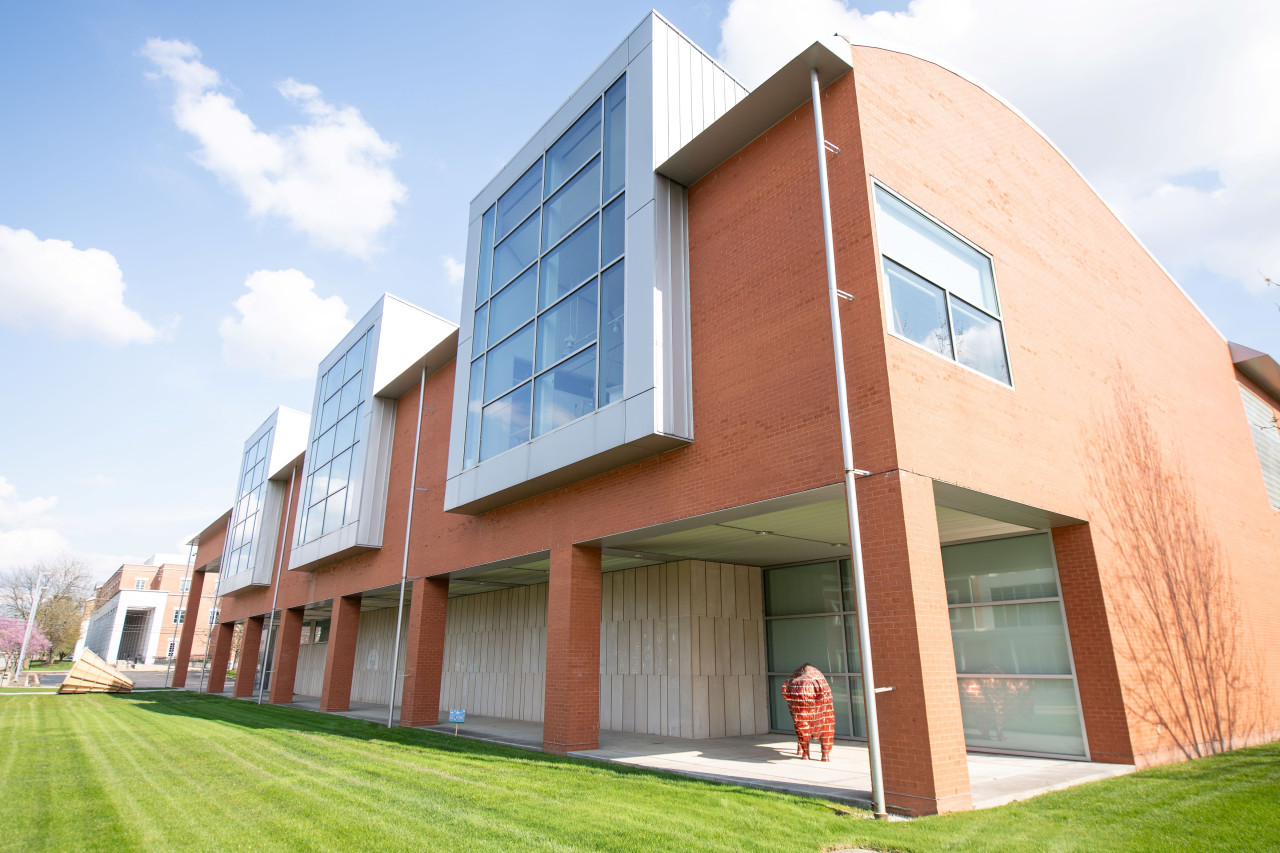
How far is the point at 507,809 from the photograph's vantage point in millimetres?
7980

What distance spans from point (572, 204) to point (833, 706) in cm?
1110

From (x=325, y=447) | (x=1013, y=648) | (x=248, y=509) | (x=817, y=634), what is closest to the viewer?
(x=1013, y=648)

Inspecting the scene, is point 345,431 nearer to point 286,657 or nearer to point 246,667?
point 286,657

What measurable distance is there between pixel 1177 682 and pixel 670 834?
32.9ft

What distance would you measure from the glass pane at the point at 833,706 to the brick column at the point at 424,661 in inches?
322

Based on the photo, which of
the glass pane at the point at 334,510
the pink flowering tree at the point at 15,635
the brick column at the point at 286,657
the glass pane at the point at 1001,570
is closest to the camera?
the glass pane at the point at 1001,570

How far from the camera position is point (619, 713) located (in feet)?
56.8

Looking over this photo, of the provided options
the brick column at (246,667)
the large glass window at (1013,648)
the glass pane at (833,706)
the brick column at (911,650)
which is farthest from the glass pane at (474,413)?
the brick column at (246,667)

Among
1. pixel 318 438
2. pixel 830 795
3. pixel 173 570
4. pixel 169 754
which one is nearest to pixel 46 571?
pixel 173 570

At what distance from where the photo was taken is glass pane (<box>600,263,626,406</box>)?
40.2 ft

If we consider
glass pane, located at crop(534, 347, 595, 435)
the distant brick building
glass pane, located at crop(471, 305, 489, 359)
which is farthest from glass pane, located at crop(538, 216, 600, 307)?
the distant brick building

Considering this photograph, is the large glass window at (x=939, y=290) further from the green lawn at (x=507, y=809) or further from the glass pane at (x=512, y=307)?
the glass pane at (x=512, y=307)

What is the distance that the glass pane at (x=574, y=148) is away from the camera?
1427 centimetres

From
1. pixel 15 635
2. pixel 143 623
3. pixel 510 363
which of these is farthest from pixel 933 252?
pixel 143 623
